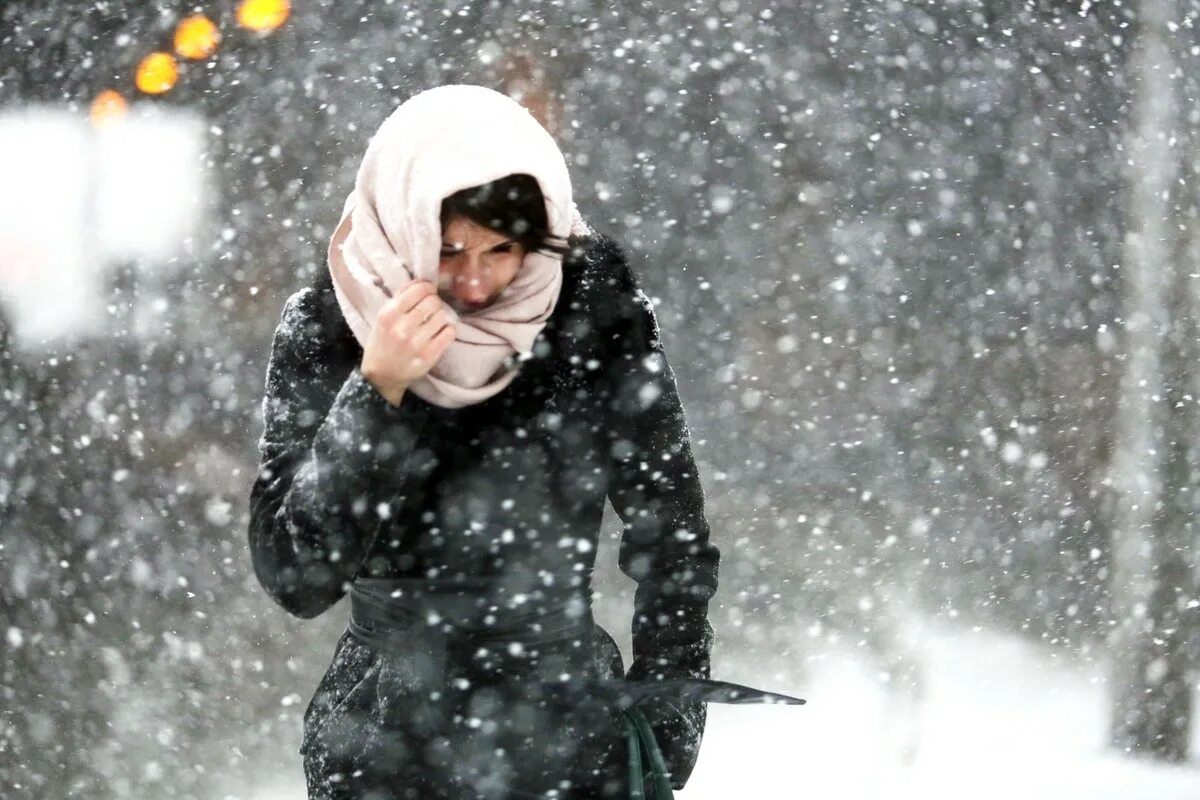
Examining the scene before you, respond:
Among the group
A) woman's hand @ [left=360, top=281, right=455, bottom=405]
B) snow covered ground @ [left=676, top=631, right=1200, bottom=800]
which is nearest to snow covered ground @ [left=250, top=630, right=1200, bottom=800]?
snow covered ground @ [left=676, top=631, right=1200, bottom=800]

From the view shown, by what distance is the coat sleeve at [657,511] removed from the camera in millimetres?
1199

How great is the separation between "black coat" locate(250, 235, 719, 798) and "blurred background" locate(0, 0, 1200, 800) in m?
1.75

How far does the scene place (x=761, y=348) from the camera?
3.07 metres

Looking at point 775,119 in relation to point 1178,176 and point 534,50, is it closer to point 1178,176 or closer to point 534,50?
point 534,50

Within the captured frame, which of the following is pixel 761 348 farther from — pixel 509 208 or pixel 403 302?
pixel 403 302

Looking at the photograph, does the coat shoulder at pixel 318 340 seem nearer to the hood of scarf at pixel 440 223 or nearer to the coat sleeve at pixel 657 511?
the hood of scarf at pixel 440 223

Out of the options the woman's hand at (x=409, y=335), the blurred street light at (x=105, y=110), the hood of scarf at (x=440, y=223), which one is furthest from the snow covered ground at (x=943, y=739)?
the woman's hand at (x=409, y=335)

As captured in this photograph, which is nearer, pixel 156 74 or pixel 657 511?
pixel 657 511

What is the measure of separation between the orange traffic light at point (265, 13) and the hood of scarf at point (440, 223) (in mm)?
1954

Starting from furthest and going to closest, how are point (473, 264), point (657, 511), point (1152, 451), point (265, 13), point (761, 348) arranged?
1. point (1152, 451)
2. point (761, 348)
3. point (265, 13)
4. point (657, 511)
5. point (473, 264)

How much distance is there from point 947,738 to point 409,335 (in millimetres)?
2942

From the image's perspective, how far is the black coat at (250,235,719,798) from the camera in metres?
1.14

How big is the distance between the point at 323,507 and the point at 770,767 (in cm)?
254

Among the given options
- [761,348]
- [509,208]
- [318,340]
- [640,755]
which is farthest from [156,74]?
[640,755]
